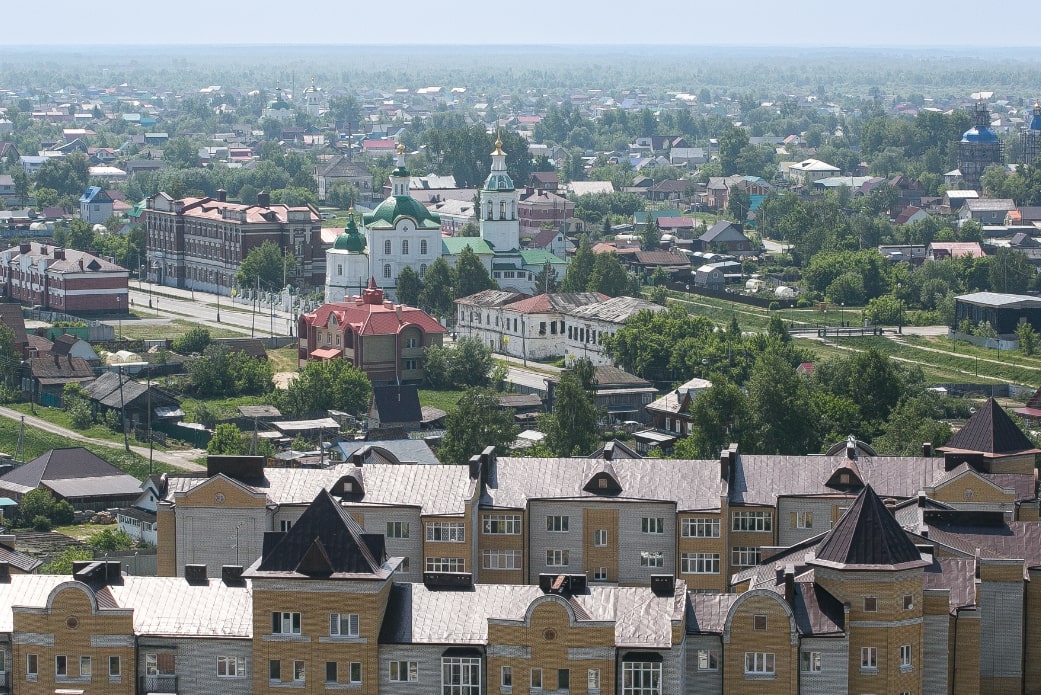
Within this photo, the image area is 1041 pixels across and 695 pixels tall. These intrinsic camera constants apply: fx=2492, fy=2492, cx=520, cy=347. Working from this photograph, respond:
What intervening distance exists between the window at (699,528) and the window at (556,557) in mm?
→ 1969

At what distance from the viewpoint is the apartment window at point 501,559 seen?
4112 cm

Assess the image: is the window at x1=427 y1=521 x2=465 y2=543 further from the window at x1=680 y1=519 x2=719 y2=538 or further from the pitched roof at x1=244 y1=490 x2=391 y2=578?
the pitched roof at x1=244 y1=490 x2=391 y2=578

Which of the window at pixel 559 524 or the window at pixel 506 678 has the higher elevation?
the window at pixel 559 524

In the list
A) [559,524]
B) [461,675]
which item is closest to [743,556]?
[559,524]

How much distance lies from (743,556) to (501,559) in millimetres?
4075

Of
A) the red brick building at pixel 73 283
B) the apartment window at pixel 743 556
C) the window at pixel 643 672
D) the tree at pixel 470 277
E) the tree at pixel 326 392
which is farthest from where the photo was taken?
the red brick building at pixel 73 283

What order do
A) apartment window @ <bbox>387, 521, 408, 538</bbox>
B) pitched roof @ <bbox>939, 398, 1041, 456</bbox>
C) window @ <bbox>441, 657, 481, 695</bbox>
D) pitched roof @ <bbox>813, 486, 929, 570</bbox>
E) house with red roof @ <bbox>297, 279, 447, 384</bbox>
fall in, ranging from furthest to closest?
house with red roof @ <bbox>297, 279, 447, 384</bbox>
pitched roof @ <bbox>939, 398, 1041, 456</bbox>
apartment window @ <bbox>387, 521, 408, 538</bbox>
pitched roof @ <bbox>813, 486, 929, 570</bbox>
window @ <bbox>441, 657, 481, 695</bbox>

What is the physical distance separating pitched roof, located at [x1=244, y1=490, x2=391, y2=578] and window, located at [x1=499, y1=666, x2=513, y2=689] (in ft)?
6.92

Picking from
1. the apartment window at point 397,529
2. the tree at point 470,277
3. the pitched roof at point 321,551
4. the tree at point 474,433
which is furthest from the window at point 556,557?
the tree at point 470,277

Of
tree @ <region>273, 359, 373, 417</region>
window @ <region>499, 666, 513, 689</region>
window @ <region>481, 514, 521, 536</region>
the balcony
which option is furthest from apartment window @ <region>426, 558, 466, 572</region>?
tree @ <region>273, 359, 373, 417</region>

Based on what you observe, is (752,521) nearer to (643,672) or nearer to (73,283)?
(643,672)

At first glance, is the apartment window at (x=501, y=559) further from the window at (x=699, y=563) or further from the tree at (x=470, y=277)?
the tree at (x=470, y=277)

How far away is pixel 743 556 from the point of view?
137ft

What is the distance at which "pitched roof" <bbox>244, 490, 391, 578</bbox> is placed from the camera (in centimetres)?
3375
